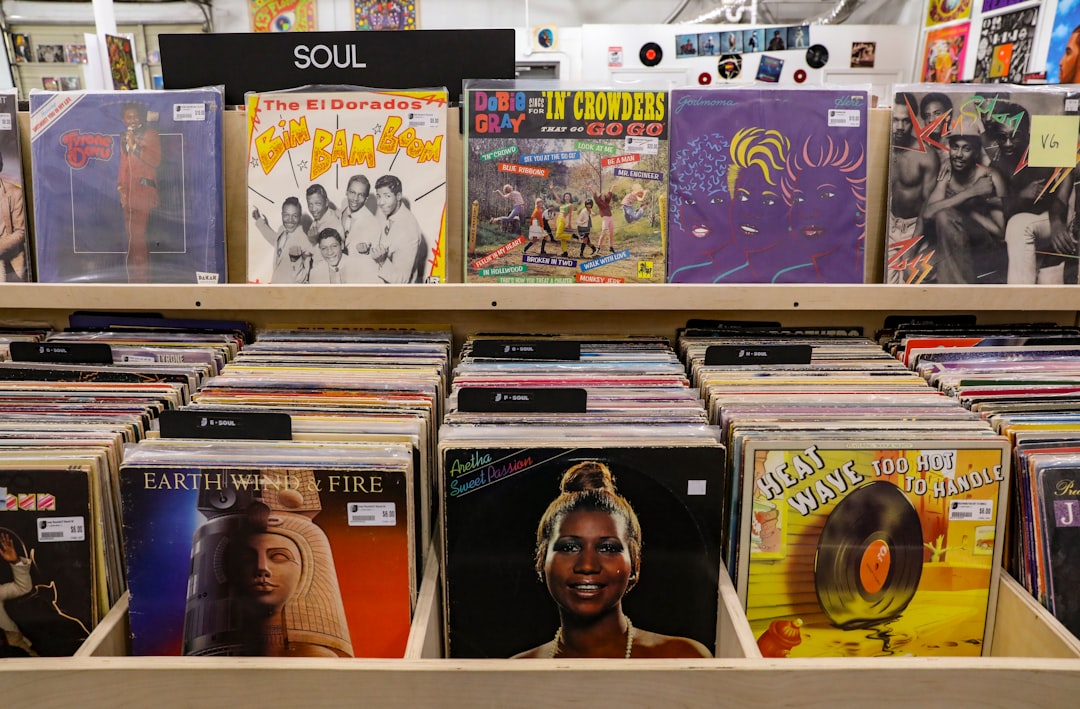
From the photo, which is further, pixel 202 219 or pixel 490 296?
pixel 202 219

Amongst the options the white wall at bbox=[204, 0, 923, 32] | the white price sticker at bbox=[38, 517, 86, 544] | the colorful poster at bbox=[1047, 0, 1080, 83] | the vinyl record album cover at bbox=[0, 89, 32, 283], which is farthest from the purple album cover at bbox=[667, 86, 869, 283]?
the white wall at bbox=[204, 0, 923, 32]

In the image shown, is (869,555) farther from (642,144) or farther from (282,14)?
(282,14)

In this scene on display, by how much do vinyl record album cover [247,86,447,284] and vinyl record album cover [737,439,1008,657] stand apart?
2.61 feet

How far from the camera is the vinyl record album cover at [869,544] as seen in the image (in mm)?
1097

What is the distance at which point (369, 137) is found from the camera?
1.48 m

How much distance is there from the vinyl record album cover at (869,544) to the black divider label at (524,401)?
277 millimetres

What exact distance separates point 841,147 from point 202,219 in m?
1.32

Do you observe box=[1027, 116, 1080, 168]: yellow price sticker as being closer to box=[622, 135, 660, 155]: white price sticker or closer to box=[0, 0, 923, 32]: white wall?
box=[622, 135, 660, 155]: white price sticker

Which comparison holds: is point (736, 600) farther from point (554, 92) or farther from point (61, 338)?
point (61, 338)

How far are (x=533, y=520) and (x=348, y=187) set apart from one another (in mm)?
816

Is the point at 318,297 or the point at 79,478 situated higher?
the point at 318,297

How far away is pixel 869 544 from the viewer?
1.11m

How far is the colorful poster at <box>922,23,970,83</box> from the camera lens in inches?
169

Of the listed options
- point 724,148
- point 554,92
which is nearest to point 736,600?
point 724,148
